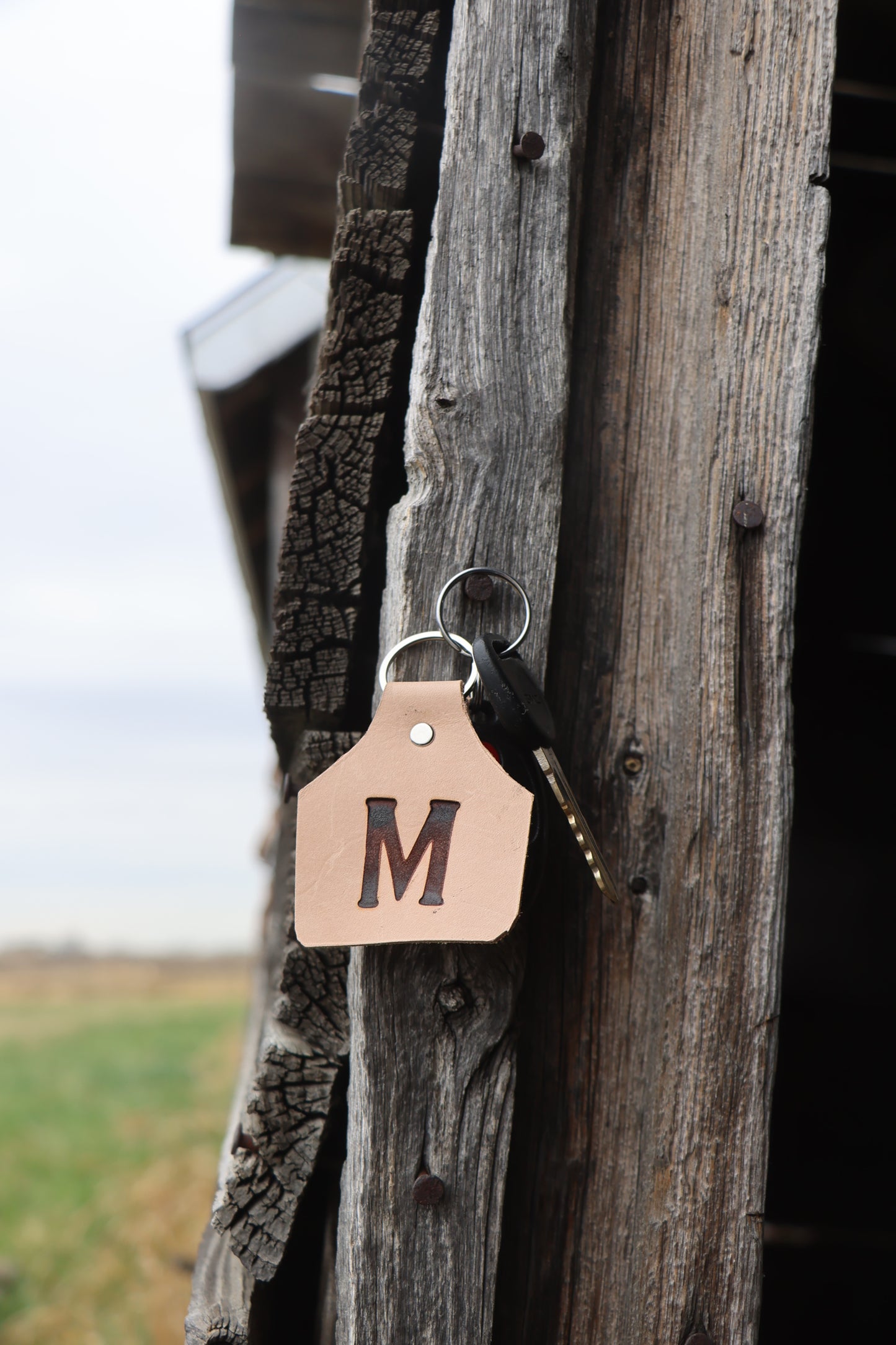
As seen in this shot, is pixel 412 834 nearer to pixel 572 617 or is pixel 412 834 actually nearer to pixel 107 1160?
pixel 572 617

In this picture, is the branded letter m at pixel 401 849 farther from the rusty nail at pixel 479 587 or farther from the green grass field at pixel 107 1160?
the green grass field at pixel 107 1160

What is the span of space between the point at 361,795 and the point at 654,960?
36 centimetres

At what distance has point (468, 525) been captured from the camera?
0.97 m

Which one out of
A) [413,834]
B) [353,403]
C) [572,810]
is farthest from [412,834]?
[353,403]

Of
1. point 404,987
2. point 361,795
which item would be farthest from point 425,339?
point 404,987

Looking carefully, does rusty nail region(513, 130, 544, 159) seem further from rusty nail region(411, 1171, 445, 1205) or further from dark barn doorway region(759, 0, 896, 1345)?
dark barn doorway region(759, 0, 896, 1345)

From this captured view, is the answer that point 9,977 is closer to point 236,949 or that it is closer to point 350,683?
point 236,949

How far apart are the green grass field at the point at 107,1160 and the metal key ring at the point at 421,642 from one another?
279 centimetres

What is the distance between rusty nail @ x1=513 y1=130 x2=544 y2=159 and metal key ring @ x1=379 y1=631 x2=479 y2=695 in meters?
0.53

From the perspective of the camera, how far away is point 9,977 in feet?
44.8

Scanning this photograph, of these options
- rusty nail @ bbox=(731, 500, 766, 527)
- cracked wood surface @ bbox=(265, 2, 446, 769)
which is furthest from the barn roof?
rusty nail @ bbox=(731, 500, 766, 527)

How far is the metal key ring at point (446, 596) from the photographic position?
36.5 inches

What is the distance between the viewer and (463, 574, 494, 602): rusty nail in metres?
0.96

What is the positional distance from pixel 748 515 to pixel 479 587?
30 cm
